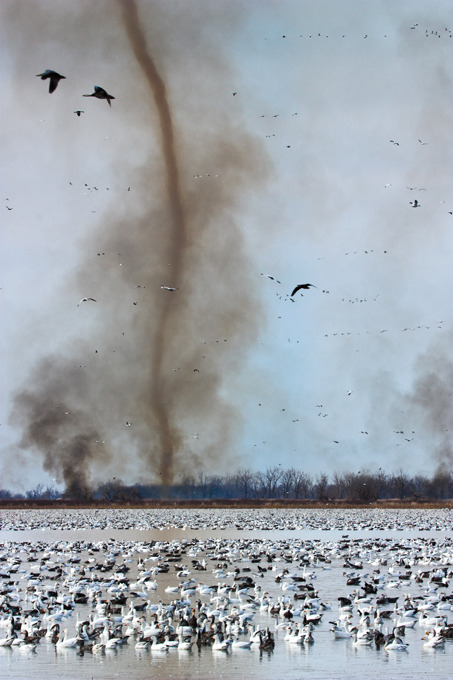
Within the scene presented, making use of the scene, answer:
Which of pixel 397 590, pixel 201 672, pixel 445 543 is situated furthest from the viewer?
pixel 445 543

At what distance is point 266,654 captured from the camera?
692 inches

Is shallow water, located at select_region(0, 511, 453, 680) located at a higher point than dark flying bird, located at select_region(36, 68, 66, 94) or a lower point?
lower

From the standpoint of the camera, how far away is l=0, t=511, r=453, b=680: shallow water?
16219 mm

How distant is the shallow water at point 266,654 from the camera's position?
16.2 meters

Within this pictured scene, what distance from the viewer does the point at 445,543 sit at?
42.7 metres

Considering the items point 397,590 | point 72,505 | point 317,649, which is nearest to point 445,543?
point 397,590

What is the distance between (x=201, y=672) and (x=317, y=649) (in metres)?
2.93

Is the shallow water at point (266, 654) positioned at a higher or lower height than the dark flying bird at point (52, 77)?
lower

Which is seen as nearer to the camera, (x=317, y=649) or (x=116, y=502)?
(x=317, y=649)

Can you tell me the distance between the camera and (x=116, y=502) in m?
120

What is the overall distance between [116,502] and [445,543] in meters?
82.6

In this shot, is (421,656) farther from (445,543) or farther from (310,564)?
(445,543)

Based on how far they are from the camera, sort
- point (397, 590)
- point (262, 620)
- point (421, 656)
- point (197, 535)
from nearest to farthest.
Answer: point (421, 656) < point (262, 620) < point (397, 590) < point (197, 535)

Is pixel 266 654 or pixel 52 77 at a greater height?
pixel 52 77
